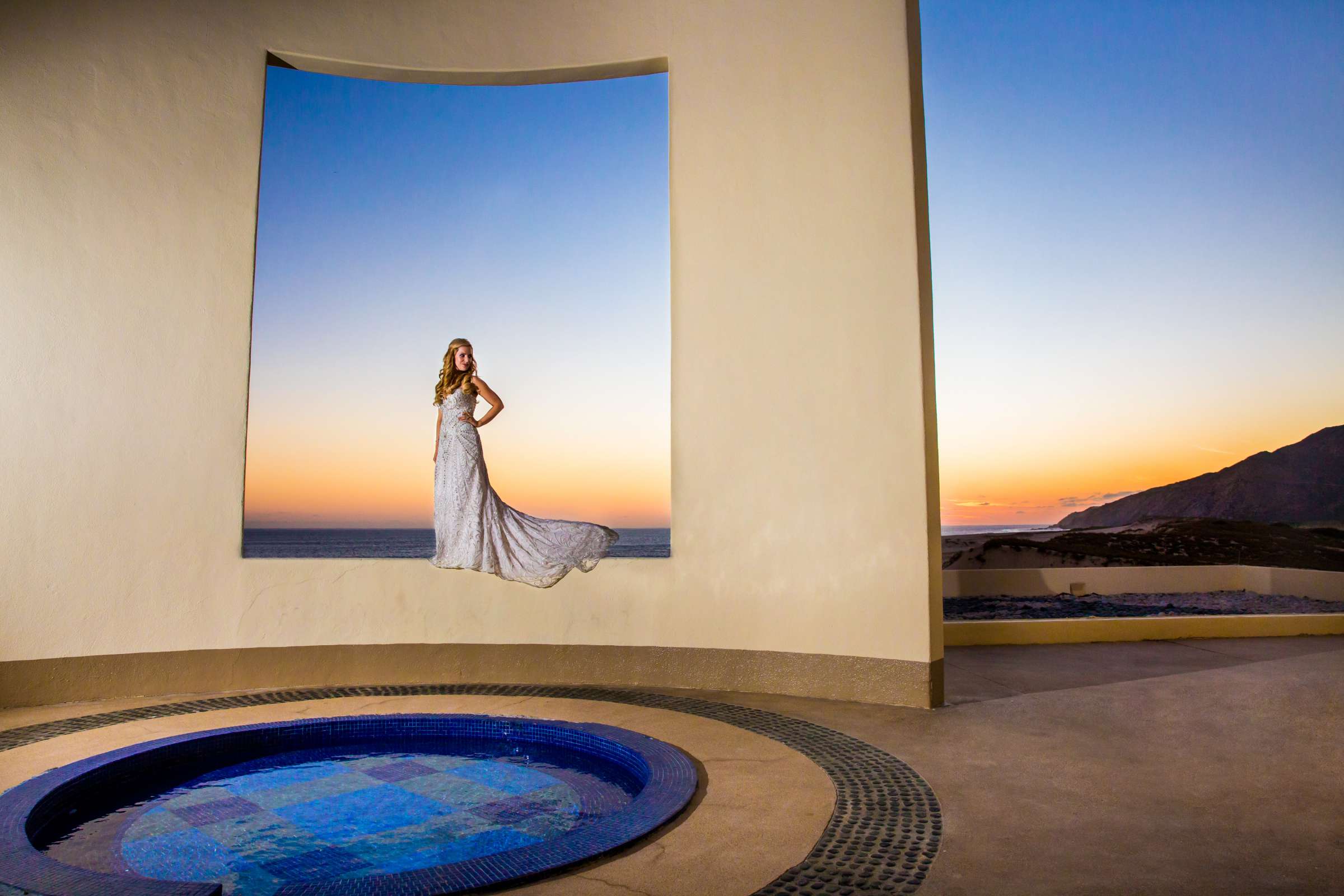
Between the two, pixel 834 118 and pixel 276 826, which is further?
pixel 834 118

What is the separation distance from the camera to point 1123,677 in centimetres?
556

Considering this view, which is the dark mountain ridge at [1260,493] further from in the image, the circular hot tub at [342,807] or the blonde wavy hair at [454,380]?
the circular hot tub at [342,807]

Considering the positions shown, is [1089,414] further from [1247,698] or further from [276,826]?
[276,826]

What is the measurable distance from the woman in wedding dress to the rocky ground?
5722mm

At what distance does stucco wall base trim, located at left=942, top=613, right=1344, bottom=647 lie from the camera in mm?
7082

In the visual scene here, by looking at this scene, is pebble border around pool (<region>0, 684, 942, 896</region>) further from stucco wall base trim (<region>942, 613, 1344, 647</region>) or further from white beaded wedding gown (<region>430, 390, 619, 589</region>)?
stucco wall base trim (<region>942, 613, 1344, 647</region>)

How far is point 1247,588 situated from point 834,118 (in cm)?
929

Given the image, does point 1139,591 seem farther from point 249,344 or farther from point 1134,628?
point 249,344

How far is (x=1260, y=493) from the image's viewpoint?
13.1 meters

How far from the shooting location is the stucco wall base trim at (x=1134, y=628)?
7.08 m

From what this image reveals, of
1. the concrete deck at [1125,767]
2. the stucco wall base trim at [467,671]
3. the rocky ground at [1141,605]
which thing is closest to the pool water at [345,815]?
the concrete deck at [1125,767]

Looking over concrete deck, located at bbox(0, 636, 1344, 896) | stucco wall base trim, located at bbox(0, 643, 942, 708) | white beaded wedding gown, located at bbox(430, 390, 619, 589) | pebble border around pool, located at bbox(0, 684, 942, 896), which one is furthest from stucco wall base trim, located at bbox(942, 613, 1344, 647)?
white beaded wedding gown, located at bbox(430, 390, 619, 589)

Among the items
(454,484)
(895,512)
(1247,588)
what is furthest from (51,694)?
(1247,588)

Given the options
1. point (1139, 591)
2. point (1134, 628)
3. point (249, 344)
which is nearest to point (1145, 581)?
point (1139, 591)
